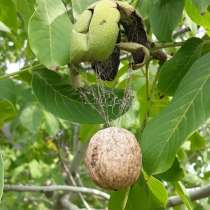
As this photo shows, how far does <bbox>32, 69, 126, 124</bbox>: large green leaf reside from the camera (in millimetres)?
1475

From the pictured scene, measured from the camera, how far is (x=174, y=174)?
155 cm

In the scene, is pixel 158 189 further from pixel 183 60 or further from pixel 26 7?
pixel 26 7

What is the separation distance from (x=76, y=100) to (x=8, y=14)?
54cm

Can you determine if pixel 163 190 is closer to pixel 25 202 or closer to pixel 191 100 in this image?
pixel 191 100

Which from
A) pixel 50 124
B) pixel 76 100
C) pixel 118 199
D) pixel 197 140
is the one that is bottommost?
pixel 50 124

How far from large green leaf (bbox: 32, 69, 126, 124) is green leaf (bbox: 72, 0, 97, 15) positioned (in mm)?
220

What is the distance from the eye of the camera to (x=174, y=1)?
58.4 inches

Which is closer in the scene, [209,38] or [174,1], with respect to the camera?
[174,1]

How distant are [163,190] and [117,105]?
27 centimetres

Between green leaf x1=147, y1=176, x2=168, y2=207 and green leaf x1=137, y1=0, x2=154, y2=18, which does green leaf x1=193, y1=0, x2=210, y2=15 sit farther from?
green leaf x1=147, y1=176, x2=168, y2=207

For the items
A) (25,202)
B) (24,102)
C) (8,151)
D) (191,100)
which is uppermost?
(191,100)

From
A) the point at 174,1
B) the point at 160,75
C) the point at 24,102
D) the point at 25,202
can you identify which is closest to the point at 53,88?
the point at 160,75

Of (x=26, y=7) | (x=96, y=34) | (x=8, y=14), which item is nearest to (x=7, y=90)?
(x=8, y=14)

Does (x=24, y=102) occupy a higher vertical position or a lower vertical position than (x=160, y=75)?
lower
